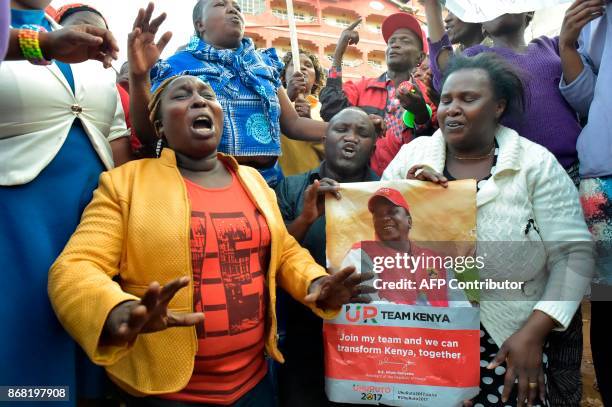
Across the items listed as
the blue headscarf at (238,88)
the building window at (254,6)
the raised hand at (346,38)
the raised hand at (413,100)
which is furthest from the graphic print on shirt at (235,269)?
the building window at (254,6)

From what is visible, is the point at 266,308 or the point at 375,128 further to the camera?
the point at 375,128

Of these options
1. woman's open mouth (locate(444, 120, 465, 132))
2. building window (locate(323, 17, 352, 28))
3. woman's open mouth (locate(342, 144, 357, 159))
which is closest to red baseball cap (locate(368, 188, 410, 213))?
woman's open mouth (locate(444, 120, 465, 132))

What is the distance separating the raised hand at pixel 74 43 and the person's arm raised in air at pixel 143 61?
377 millimetres

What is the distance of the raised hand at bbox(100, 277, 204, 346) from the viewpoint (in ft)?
4.64

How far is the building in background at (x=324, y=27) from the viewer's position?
91.6ft

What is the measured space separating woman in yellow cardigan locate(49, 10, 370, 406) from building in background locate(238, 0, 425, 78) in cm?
2430

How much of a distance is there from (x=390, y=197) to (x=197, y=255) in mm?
879

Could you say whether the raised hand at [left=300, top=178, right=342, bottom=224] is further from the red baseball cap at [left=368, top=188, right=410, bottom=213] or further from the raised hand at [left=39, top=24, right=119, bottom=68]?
the raised hand at [left=39, top=24, right=119, bottom=68]

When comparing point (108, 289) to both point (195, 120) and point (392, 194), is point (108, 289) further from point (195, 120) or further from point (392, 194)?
point (392, 194)

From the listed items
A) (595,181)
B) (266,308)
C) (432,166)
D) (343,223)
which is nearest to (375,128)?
(432,166)

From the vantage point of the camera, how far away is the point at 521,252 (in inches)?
83.5

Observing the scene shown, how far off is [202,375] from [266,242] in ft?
1.93

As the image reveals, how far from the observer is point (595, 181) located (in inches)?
92.4

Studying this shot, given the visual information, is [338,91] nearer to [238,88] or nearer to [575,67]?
[238,88]
